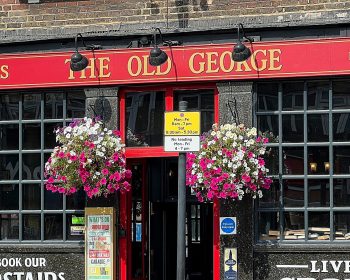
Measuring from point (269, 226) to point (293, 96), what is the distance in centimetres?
184

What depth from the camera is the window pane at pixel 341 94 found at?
1203 centimetres

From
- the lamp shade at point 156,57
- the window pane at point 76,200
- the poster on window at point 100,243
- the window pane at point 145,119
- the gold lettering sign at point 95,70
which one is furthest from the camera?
the window pane at point 76,200

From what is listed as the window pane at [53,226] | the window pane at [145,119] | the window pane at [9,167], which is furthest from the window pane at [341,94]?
the window pane at [9,167]

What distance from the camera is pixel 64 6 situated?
13039mm

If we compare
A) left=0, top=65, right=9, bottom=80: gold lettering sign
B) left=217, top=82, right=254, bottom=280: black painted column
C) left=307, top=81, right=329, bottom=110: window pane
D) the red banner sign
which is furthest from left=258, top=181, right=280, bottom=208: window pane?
left=0, top=65, right=9, bottom=80: gold lettering sign

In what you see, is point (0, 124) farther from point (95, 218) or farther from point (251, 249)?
point (251, 249)

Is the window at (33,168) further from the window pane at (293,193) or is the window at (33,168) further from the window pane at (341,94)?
the window pane at (341,94)

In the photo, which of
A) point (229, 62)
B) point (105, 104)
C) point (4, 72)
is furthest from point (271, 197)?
point (4, 72)

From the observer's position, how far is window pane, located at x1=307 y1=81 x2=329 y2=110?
39.7ft

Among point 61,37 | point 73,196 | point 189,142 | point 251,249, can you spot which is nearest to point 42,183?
point 73,196

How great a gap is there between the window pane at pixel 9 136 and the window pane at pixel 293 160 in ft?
13.2

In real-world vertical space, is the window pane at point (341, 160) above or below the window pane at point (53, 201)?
above

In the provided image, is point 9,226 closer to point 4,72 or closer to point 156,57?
point 4,72

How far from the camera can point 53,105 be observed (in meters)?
13.0
